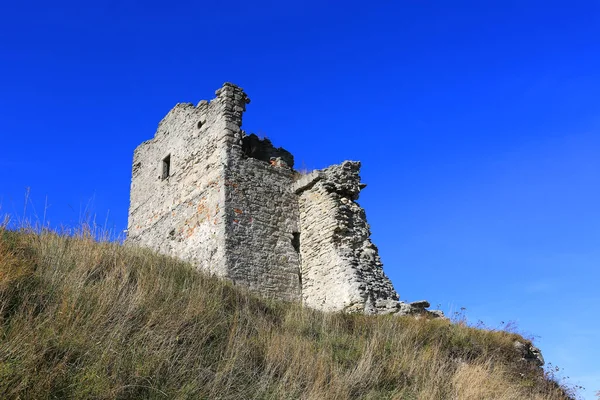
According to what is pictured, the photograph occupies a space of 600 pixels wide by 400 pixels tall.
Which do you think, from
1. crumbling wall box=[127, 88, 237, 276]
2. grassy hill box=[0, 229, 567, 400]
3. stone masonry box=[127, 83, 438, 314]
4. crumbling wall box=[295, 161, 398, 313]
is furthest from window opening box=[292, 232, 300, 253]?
grassy hill box=[0, 229, 567, 400]

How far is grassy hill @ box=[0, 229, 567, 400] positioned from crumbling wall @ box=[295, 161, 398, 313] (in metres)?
2.33

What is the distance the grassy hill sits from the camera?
4301mm

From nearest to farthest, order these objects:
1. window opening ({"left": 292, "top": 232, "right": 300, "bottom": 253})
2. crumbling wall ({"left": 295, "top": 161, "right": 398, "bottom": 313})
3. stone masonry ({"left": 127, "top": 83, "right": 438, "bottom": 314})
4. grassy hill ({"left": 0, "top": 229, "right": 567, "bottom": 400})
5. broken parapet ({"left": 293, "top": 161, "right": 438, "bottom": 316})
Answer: grassy hill ({"left": 0, "top": 229, "right": 567, "bottom": 400}) → broken parapet ({"left": 293, "top": 161, "right": 438, "bottom": 316}) → crumbling wall ({"left": 295, "top": 161, "right": 398, "bottom": 313}) → stone masonry ({"left": 127, "top": 83, "right": 438, "bottom": 314}) → window opening ({"left": 292, "top": 232, "right": 300, "bottom": 253})

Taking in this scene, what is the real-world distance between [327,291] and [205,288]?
Result: 4.64 m

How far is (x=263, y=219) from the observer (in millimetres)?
12312

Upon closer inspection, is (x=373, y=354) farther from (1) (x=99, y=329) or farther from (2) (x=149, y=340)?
(1) (x=99, y=329)

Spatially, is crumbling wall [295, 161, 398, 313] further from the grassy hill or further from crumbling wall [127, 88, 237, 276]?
the grassy hill

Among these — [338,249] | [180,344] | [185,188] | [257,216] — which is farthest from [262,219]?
[180,344]

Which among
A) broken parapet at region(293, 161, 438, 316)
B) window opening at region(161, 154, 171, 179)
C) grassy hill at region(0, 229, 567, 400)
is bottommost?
grassy hill at region(0, 229, 567, 400)

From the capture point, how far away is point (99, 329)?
4816 mm

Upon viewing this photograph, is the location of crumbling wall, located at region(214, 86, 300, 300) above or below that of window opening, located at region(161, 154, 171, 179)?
below

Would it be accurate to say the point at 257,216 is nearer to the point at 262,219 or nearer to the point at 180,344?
the point at 262,219

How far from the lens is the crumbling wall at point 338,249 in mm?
10758

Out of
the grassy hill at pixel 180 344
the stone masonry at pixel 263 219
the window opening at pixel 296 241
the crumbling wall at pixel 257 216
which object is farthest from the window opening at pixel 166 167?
the grassy hill at pixel 180 344
